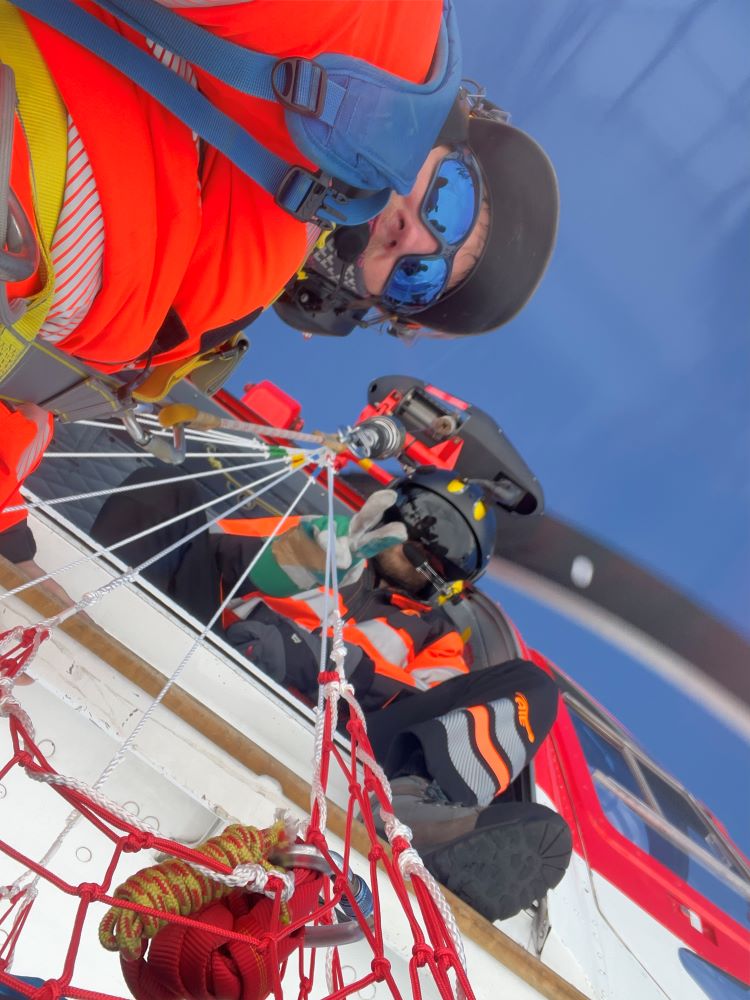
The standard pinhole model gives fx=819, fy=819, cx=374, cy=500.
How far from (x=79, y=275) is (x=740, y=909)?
1941mm

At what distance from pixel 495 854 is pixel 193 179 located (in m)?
0.94

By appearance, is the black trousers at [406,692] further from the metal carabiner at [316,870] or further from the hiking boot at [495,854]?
the metal carabiner at [316,870]

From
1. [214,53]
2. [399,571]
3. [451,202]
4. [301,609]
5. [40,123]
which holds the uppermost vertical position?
[451,202]

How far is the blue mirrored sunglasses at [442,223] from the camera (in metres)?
1.12

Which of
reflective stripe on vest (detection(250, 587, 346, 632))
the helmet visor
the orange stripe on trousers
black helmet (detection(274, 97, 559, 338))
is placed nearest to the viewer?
black helmet (detection(274, 97, 559, 338))

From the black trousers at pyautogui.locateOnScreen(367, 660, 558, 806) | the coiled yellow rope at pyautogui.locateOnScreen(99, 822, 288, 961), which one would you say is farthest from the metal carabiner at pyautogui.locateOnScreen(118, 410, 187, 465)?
the black trousers at pyautogui.locateOnScreen(367, 660, 558, 806)

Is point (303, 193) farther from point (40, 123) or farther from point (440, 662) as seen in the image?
point (440, 662)

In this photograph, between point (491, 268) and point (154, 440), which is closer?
point (154, 440)

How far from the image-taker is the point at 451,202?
3.74 ft

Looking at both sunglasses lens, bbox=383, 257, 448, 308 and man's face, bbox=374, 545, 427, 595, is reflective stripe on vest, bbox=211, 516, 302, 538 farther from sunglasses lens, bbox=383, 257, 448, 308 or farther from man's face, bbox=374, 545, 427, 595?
sunglasses lens, bbox=383, 257, 448, 308

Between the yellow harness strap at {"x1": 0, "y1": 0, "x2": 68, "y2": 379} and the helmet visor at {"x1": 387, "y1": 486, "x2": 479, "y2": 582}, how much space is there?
1.65 metres

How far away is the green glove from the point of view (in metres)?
1.69

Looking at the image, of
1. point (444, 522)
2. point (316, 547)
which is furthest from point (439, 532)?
point (316, 547)

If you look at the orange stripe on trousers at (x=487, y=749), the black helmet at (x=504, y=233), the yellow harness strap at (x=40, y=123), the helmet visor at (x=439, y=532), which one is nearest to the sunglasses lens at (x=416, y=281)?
the black helmet at (x=504, y=233)
